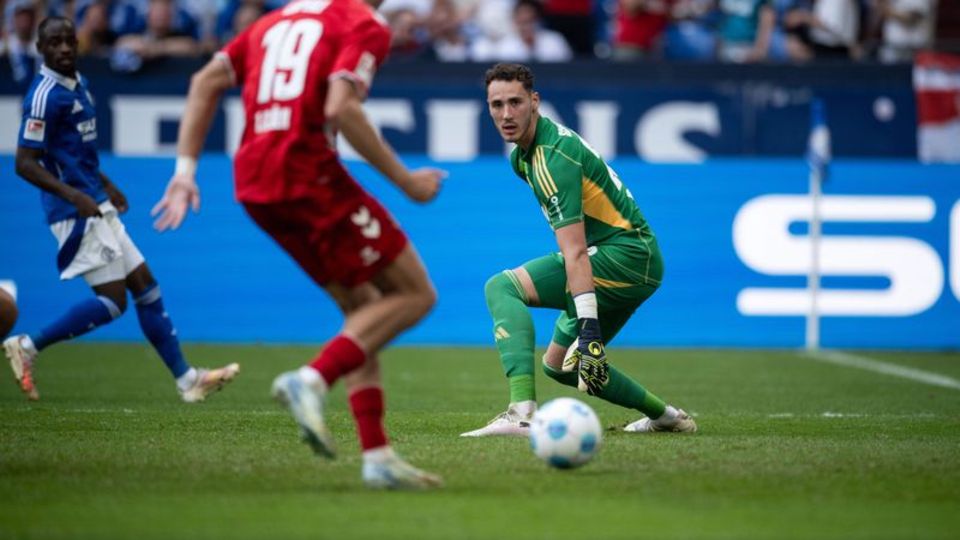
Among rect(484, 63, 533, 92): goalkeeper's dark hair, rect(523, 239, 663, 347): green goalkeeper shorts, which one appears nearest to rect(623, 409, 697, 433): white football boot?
rect(523, 239, 663, 347): green goalkeeper shorts

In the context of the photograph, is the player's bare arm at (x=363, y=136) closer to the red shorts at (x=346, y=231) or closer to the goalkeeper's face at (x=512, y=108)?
the red shorts at (x=346, y=231)

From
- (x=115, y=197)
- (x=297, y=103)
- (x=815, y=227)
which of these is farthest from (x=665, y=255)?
(x=297, y=103)

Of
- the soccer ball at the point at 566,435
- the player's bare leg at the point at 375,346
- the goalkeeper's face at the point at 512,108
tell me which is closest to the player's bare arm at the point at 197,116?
the player's bare leg at the point at 375,346

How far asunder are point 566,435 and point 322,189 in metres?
1.65

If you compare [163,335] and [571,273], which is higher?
[571,273]

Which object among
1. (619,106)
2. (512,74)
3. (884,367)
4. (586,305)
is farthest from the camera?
(619,106)

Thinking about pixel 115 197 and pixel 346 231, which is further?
pixel 115 197

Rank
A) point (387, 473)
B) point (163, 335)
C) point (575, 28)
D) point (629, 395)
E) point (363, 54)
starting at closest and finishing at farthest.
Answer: point (363, 54) → point (387, 473) → point (629, 395) → point (163, 335) → point (575, 28)

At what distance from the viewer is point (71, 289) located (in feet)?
53.6

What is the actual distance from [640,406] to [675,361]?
6047 millimetres

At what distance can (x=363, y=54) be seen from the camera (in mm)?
6320

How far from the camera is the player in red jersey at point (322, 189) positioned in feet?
20.7

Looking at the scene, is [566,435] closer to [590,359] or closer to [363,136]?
[590,359]

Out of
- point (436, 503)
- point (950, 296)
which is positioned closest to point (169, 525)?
point (436, 503)
